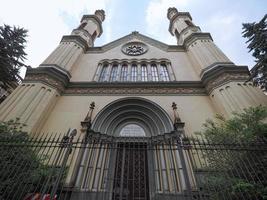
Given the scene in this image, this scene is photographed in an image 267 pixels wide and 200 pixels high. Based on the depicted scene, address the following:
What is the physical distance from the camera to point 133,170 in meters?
6.41

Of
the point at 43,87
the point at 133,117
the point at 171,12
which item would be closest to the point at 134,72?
the point at 133,117

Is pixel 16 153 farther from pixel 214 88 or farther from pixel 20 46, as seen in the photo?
pixel 214 88

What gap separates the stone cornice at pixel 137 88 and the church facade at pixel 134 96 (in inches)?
2.4

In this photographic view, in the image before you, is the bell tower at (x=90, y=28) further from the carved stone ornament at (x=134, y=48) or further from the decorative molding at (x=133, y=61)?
the carved stone ornament at (x=134, y=48)

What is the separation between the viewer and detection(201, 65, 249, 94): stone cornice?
10461 mm

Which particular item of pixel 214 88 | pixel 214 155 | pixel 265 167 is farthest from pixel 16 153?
pixel 214 88

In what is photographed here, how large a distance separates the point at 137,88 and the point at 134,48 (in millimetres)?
6980

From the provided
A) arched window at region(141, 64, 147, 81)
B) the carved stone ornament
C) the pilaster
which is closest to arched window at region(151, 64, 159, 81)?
arched window at region(141, 64, 147, 81)

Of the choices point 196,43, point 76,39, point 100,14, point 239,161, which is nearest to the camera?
point 239,161

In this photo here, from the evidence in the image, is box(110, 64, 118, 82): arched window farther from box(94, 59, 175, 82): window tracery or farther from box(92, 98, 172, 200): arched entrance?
box(92, 98, 172, 200): arched entrance

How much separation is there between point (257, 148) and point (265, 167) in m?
0.68

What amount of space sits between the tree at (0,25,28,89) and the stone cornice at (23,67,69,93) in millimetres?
783

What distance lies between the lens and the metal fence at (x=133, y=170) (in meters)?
4.71

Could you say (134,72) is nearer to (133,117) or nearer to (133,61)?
(133,61)
